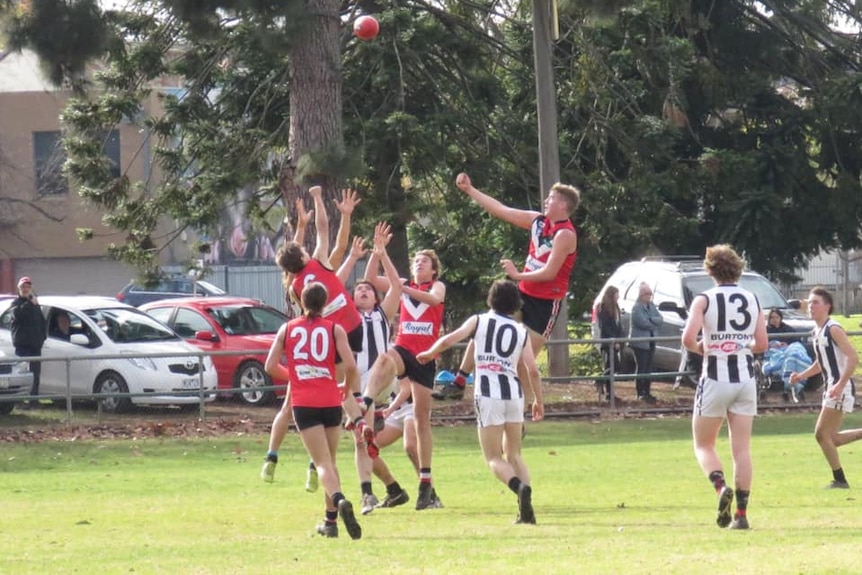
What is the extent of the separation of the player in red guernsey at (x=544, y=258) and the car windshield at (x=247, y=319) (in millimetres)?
14182

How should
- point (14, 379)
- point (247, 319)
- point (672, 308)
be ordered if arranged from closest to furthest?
point (14, 379) → point (247, 319) → point (672, 308)

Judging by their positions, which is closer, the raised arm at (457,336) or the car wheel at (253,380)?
the raised arm at (457,336)

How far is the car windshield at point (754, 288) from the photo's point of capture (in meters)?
27.2

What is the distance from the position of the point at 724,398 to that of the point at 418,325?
302cm

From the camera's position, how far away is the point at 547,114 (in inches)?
1032

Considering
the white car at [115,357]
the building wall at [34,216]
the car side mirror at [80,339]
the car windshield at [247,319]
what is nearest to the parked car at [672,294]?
the car windshield at [247,319]

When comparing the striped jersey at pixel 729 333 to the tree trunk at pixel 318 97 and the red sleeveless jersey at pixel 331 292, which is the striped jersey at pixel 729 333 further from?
the tree trunk at pixel 318 97

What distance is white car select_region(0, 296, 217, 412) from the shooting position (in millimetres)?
22984

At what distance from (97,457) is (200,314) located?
7.11 metres

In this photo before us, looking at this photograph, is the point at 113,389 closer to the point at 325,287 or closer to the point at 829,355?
the point at 325,287

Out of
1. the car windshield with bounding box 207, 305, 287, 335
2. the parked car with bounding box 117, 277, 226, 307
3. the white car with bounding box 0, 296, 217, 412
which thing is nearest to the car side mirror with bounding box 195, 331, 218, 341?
the car windshield with bounding box 207, 305, 287, 335

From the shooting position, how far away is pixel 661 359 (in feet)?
86.1

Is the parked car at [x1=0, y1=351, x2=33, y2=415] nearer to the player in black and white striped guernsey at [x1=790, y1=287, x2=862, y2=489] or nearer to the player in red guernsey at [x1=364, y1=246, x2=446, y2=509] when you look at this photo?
the player in red guernsey at [x1=364, y1=246, x2=446, y2=509]

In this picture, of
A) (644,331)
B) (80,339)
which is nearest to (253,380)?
(80,339)
